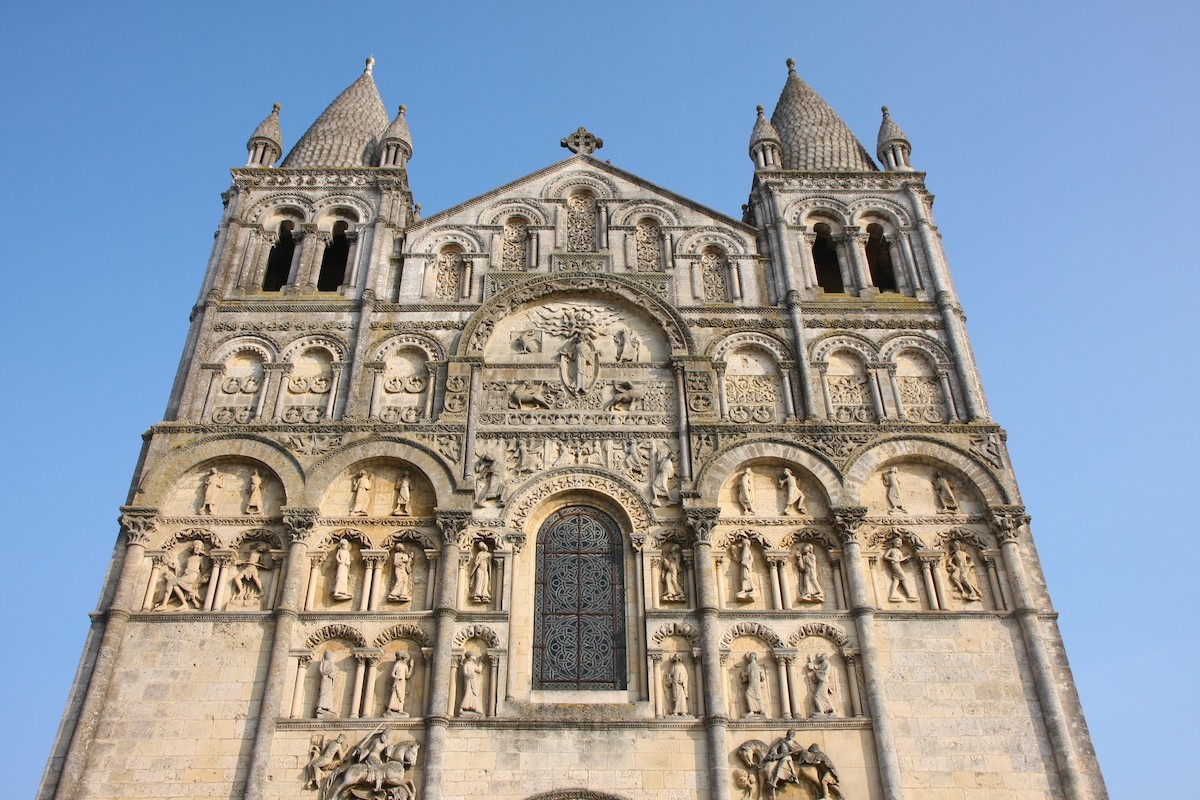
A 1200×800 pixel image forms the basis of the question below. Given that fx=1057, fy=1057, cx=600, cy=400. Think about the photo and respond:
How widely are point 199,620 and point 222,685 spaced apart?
1.20m

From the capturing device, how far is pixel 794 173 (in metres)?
22.5

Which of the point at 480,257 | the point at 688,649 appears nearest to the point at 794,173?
the point at 480,257

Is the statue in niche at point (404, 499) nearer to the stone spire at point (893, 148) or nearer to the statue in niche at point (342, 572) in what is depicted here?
the statue in niche at point (342, 572)

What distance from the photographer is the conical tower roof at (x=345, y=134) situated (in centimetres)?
2314

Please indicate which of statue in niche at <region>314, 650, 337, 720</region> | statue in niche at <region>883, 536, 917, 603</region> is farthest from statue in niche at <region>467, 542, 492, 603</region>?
statue in niche at <region>883, 536, 917, 603</region>

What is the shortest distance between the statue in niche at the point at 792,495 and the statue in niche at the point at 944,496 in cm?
228

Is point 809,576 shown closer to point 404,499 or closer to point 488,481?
point 488,481

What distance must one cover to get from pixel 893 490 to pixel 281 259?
1337cm

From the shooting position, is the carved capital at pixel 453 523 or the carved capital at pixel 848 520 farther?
the carved capital at pixel 848 520

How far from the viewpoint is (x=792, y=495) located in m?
17.6

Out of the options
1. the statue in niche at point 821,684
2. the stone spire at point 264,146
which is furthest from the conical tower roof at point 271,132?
A: the statue in niche at point 821,684

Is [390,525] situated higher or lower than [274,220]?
lower

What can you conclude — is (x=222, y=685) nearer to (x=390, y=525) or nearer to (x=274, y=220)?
(x=390, y=525)

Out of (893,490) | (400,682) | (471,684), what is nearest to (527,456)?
(471,684)
